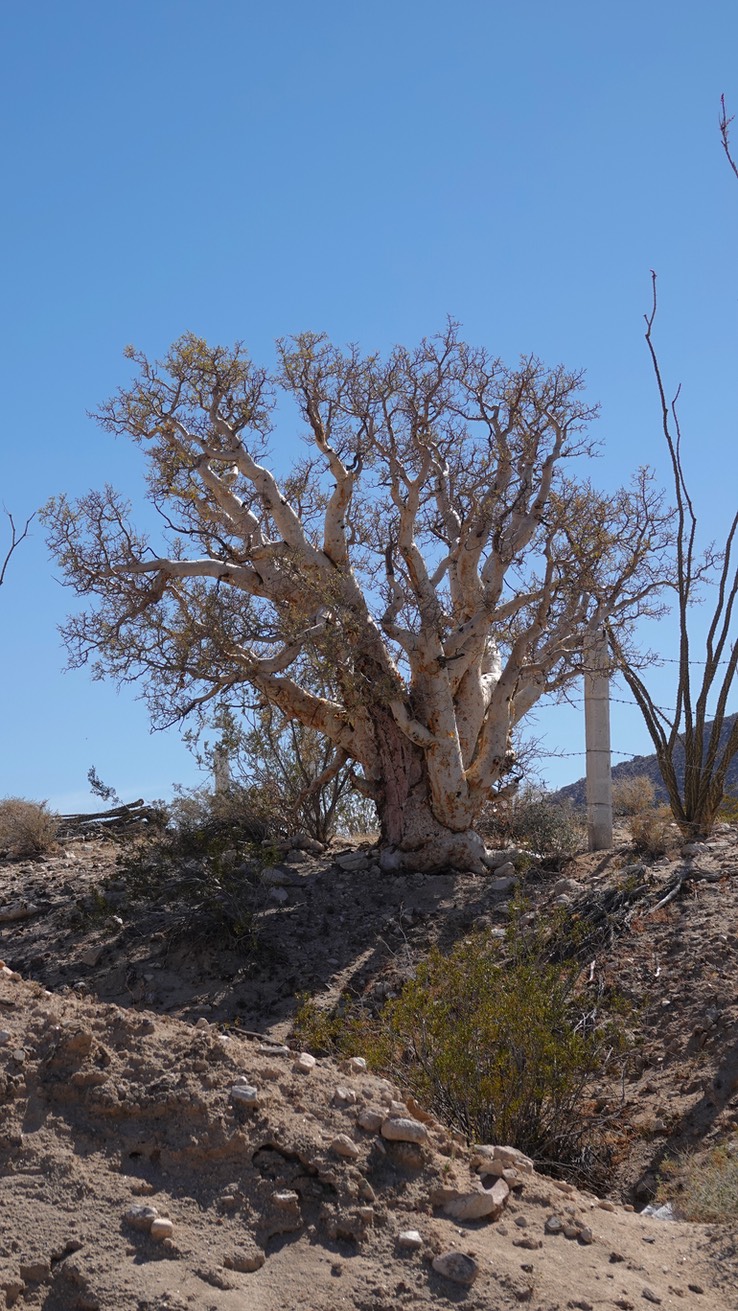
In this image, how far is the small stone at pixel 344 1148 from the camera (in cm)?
511

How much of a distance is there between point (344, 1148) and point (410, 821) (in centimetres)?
845

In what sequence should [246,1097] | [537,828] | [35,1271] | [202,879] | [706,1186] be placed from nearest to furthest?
[35,1271], [246,1097], [706,1186], [202,879], [537,828]

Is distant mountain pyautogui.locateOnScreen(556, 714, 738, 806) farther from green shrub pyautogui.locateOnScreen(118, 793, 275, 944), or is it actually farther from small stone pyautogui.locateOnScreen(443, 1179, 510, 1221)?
small stone pyautogui.locateOnScreen(443, 1179, 510, 1221)

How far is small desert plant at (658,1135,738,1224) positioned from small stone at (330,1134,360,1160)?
5.72 ft

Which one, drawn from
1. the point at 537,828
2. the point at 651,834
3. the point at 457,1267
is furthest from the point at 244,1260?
the point at 537,828

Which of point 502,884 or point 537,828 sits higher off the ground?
point 537,828

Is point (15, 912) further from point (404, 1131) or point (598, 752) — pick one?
point (404, 1131)

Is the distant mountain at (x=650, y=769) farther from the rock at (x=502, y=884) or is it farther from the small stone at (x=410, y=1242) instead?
the small stone at (x=410, y=1242)

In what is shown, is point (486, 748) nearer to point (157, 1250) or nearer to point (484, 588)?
point (484, 588)

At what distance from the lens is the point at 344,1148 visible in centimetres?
511

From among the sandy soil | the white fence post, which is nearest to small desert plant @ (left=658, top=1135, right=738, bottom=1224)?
the sandy soil

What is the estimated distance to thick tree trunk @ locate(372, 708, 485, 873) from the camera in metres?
13.4

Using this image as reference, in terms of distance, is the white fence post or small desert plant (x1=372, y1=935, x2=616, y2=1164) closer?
small desert plant (x1=372, y1=935, x2=616, y2=1164)

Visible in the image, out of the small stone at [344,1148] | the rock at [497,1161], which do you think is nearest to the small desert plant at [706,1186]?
the rock at [497,1161]
